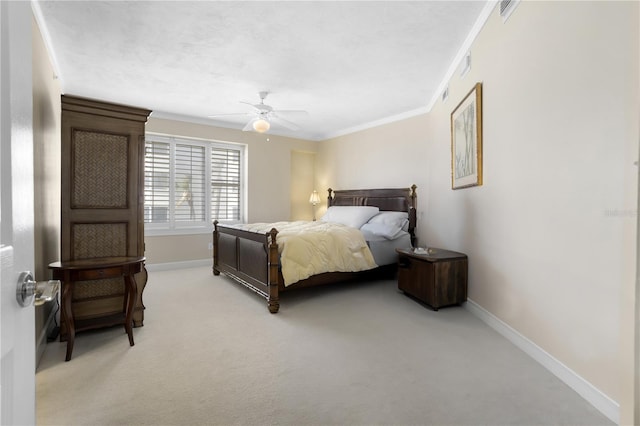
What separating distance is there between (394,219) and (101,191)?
360 centimetres

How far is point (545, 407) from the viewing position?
1.68 meters

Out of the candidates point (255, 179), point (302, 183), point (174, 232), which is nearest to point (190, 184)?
point (174, 232)

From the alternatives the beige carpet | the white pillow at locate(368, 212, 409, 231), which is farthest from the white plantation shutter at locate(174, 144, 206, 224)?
the white pillow at locate(368, 212, 409, 231)

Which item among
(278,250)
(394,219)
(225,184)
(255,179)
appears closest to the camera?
(278,250)

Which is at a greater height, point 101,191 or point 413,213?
point 101,191

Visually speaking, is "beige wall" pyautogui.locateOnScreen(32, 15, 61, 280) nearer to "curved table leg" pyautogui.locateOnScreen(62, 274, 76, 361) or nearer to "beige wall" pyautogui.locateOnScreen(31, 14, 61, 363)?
"beige wall" pyautogui.locateOnScreen(31, 14, 61, 363)

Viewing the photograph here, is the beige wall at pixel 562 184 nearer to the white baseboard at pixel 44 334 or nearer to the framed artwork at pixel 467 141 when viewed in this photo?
Result: the framed artwork at pixel 467 141

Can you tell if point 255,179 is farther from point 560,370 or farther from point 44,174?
point 560,370

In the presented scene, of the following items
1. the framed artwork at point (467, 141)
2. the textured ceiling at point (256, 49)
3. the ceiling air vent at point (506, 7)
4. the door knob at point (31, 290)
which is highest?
the textured ceiling at point (256, 49)

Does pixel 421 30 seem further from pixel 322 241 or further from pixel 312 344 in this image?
pixel 312 344

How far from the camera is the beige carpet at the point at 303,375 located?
1.63 m

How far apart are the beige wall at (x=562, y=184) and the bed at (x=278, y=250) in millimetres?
1319

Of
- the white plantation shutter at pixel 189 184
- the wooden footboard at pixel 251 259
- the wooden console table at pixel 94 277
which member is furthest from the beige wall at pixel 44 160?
the white plantation shutter at pixel 189 184

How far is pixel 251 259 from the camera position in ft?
12.1
